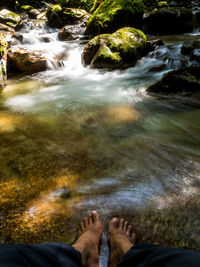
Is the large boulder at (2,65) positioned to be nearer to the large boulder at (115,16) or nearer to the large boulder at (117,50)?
the large boulder at (117,50)

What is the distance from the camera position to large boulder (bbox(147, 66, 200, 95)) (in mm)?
4219

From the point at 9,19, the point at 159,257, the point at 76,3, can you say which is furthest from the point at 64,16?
the point at 159,257

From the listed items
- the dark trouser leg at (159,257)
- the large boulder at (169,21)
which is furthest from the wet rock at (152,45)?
the dark trouser leg at (159,257)

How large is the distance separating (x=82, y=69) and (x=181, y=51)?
4.00m

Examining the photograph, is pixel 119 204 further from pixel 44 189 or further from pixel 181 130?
pixel 181 130

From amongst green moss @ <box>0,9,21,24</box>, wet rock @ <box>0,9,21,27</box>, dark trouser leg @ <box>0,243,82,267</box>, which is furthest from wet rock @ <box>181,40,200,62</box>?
green moss @ <box>0,9,21,24</box>

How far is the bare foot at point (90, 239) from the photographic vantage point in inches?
60.9

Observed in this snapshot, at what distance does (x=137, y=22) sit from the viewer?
10.8 metres

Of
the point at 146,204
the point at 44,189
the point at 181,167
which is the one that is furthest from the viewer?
the point at 181,167

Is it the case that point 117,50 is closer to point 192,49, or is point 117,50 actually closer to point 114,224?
point 192,49

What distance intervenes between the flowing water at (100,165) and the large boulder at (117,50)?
7.11 feet

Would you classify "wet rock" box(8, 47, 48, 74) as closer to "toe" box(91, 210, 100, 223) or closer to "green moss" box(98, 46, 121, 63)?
"green moss" box(98, 46, 121, 63)

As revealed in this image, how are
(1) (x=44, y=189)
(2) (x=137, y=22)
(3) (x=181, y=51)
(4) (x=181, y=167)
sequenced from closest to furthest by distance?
(1) (x=44, y=189), (4) (x=181, y=167), (3) (x=181, y=51), (2) (x=137, y=22)

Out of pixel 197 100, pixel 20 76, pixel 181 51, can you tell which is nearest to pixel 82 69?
pixel 20 76
